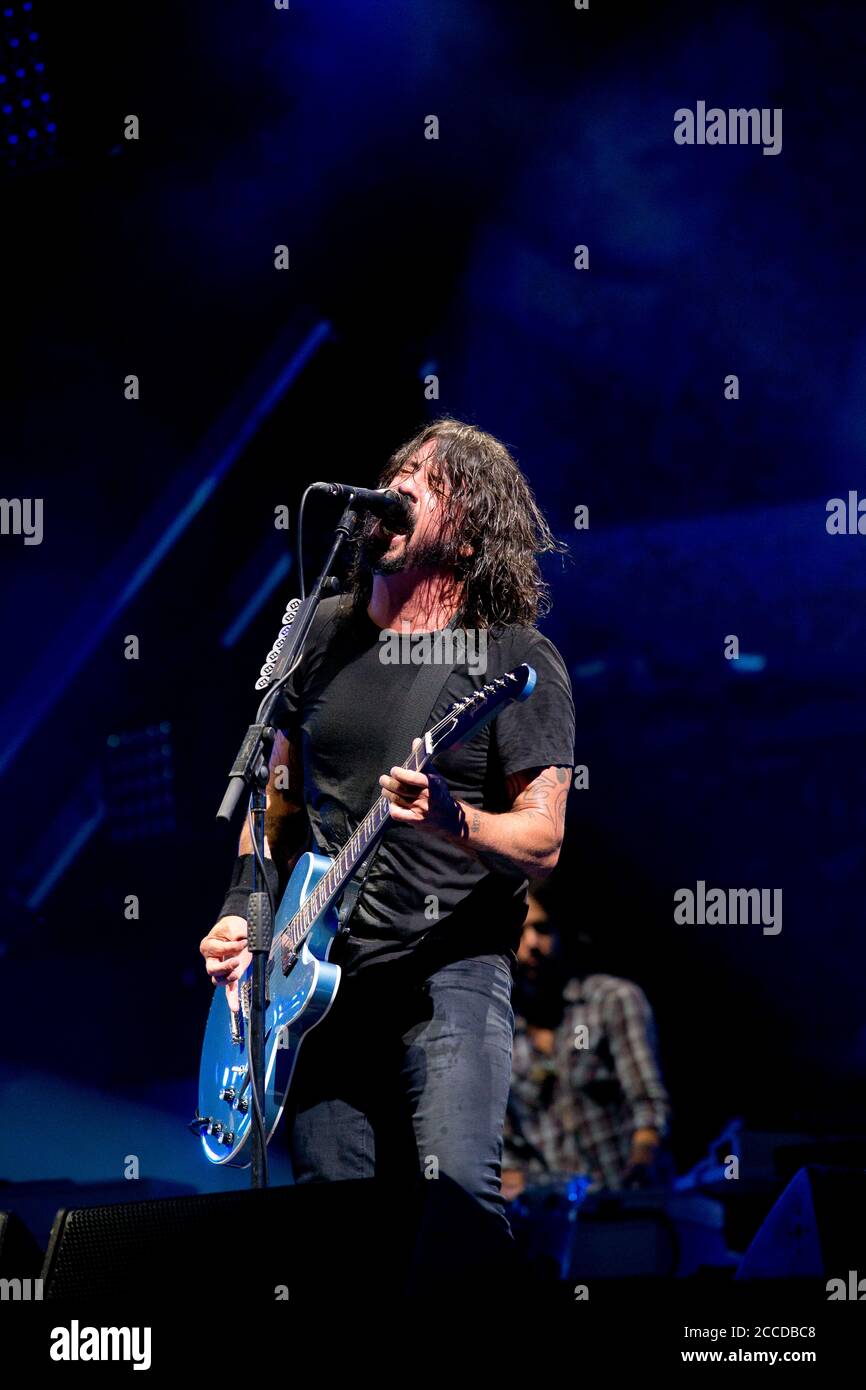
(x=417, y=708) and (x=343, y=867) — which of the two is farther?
(x=417, y=708)

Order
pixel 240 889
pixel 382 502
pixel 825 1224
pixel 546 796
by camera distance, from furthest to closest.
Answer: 1. pixel 240 889
2. pixel 382 502
3. pixel 546 796
4. pixel 825 1224

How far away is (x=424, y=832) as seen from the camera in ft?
9.78

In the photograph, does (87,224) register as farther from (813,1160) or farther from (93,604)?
(813,1160)

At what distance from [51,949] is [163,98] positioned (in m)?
3.59

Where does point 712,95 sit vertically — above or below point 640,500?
above

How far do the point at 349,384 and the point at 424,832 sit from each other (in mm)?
3447

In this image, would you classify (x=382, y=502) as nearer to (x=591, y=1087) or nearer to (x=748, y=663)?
(x=748, y=663)

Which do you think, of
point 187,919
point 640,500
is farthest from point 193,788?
point 640,500

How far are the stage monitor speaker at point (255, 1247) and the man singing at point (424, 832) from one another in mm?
440

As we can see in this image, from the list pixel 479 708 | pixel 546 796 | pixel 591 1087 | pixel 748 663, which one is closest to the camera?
pixel 479 708

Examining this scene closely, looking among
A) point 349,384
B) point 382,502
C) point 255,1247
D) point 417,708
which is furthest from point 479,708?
point 349,384

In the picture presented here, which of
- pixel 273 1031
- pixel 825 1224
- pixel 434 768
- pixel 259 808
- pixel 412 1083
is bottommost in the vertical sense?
pixel 825 1224
